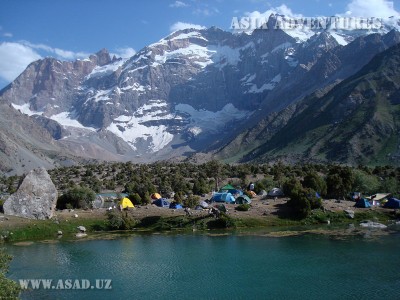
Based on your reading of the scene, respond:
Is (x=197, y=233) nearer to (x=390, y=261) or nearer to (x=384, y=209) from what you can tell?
(x=390, y=261)

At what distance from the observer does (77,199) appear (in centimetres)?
10406

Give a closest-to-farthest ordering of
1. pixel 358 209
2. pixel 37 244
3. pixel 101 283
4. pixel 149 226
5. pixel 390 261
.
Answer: pixel 101 283 → pixel 390 261 → pixel 37 244 → pixel 149 226 → pixel 358 209

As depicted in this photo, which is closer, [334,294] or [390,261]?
[334,294]

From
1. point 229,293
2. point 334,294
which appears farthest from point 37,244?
point 334,294

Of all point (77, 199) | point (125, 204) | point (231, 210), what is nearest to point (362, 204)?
point (231, 210)

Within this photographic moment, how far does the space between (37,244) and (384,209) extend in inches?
2927

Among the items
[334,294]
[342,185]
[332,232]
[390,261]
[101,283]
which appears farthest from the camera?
[342,185]

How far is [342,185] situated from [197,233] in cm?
4668

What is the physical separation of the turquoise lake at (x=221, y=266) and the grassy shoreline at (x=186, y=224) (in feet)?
25.2

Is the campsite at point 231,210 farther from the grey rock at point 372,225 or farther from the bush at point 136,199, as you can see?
the grey rock at point 372,225

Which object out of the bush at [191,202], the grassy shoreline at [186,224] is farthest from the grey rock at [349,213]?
the bush at [191,202]

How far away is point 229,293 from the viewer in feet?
163

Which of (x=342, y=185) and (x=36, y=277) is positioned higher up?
(x=342, y=185)

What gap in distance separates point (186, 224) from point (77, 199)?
1106 inches
